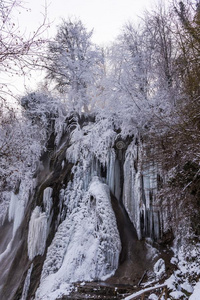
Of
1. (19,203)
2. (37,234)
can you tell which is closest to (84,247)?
(37,234)

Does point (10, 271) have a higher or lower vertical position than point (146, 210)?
lower

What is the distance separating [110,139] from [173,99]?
3375 mm

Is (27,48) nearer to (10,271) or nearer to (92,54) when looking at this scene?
(10,271)

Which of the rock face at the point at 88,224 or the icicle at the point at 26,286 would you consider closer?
the rock face at the point at 88,224

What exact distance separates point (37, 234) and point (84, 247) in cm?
251

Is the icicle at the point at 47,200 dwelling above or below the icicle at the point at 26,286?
above

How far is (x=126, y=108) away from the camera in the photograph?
1080 cm

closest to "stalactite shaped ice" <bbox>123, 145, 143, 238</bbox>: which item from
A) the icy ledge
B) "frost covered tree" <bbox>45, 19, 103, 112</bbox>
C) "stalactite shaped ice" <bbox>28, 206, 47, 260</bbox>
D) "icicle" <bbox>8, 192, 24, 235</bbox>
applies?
the icy ledge

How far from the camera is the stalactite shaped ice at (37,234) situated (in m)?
9.69

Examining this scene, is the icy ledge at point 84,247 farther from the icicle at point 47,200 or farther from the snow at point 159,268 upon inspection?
the snow at point 159,268

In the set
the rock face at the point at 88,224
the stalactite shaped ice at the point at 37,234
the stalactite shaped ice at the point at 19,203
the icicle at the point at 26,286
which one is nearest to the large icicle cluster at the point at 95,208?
the rock face at the point at 88,224

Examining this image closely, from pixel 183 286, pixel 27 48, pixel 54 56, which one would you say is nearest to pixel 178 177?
pixel 183 286

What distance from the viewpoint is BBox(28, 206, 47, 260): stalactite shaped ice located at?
969 cm

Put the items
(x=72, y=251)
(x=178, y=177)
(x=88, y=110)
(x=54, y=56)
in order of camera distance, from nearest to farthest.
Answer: (x=54, y=56)
(x=178, y=177)
(x=72, y=251)
(x=88, y=110)
